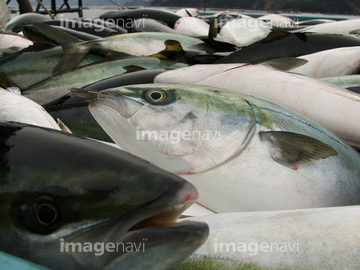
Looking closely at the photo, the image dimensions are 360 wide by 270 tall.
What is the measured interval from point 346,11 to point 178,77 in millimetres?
36070

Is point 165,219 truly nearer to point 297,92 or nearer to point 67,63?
point 297,92

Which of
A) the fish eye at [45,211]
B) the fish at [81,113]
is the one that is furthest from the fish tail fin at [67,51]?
the fish eye at [45,211]

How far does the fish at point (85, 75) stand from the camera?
8.71ft

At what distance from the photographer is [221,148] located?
1.38 meters

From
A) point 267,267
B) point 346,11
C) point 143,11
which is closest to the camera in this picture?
point 267,267

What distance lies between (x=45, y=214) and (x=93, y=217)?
10 centimetres

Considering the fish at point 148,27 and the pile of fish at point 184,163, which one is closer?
the pile of fish at point 184,163

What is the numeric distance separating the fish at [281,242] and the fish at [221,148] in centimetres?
22

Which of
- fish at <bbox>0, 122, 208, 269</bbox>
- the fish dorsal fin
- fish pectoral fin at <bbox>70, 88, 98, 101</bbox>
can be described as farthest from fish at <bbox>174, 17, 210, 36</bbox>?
fish at <bbox>0, 122, 208, 269</bbox>

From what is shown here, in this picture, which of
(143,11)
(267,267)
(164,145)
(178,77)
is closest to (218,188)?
(164,145)

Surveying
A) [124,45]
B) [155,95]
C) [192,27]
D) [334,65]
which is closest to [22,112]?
[155,95]

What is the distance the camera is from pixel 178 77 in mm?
2127

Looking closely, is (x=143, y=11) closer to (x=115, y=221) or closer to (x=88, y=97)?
(x=88, y=97)

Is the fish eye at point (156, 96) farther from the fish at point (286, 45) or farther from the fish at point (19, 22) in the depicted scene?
the fish at point (19, 22)
